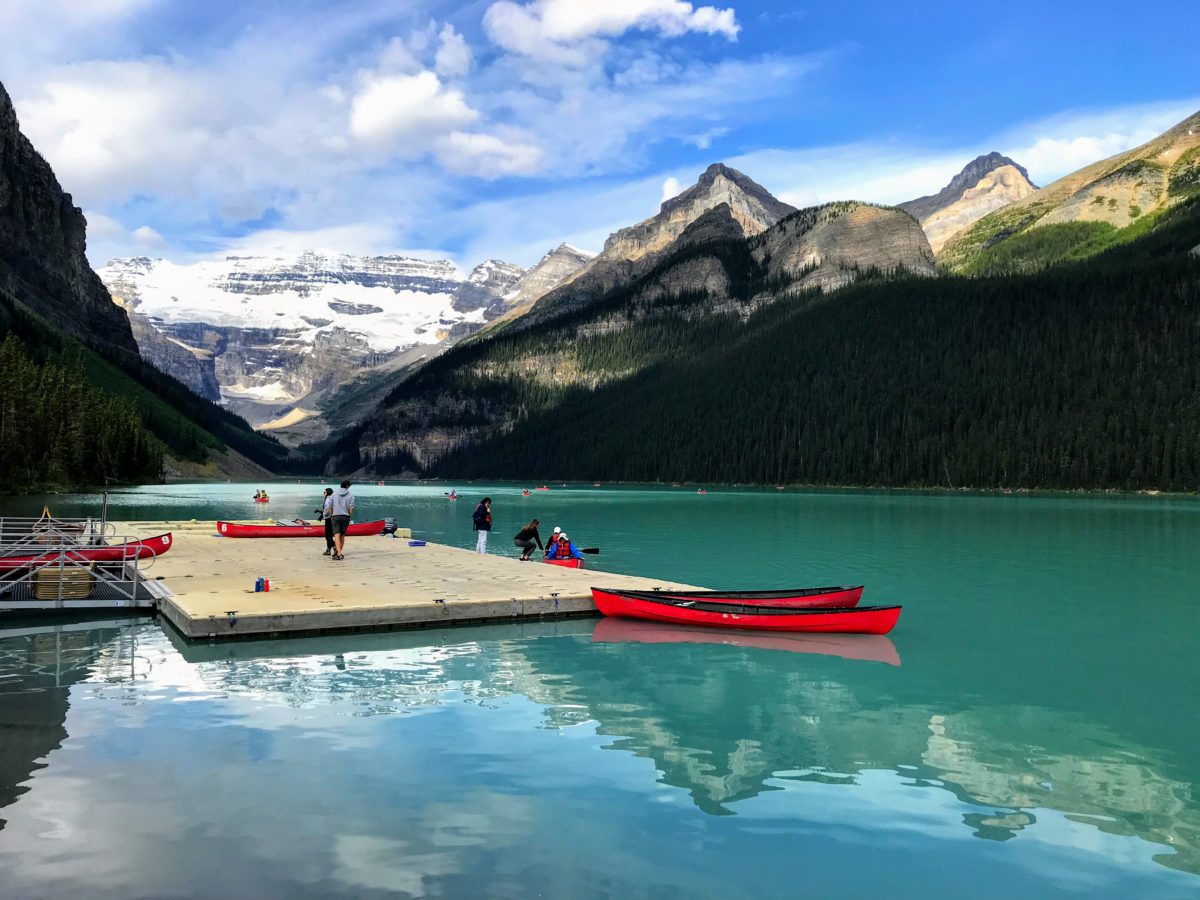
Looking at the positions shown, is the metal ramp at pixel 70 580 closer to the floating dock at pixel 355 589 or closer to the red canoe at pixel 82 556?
the red canoe at pixel 82 556

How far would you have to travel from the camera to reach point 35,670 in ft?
70.9

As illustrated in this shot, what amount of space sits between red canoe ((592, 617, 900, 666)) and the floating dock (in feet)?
8.14

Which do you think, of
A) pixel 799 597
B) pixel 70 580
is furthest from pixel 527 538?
pixel 70 580

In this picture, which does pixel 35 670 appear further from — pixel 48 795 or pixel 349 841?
pixel 349 841

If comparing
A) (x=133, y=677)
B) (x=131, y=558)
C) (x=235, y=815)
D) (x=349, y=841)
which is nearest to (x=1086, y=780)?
(x=349, y=841)

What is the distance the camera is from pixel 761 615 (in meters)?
29.9

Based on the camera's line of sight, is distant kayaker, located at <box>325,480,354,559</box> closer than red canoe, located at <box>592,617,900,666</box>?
No

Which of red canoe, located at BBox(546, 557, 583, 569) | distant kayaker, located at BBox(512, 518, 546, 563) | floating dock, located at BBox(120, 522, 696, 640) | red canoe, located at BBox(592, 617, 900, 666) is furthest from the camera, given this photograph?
red canoe, located at BBox(546, 557, 583, 569)

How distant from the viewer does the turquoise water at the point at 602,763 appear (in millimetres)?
11523

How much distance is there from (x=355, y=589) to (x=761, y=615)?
14.3 metres

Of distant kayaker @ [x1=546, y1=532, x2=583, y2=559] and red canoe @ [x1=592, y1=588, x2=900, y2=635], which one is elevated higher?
distant kayaker @ [x1=546, y1=532, x2=583, y2=559]

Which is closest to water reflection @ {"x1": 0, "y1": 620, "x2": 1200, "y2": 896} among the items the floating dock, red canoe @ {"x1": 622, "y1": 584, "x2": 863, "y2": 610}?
the floating dock

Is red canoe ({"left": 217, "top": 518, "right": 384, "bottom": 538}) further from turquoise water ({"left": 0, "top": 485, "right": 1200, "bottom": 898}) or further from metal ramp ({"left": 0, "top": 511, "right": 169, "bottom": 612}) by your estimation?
turquoise water ({"left": 0, "top": 485, "right": 1200, "bottom": 898})

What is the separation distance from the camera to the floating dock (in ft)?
85.9
